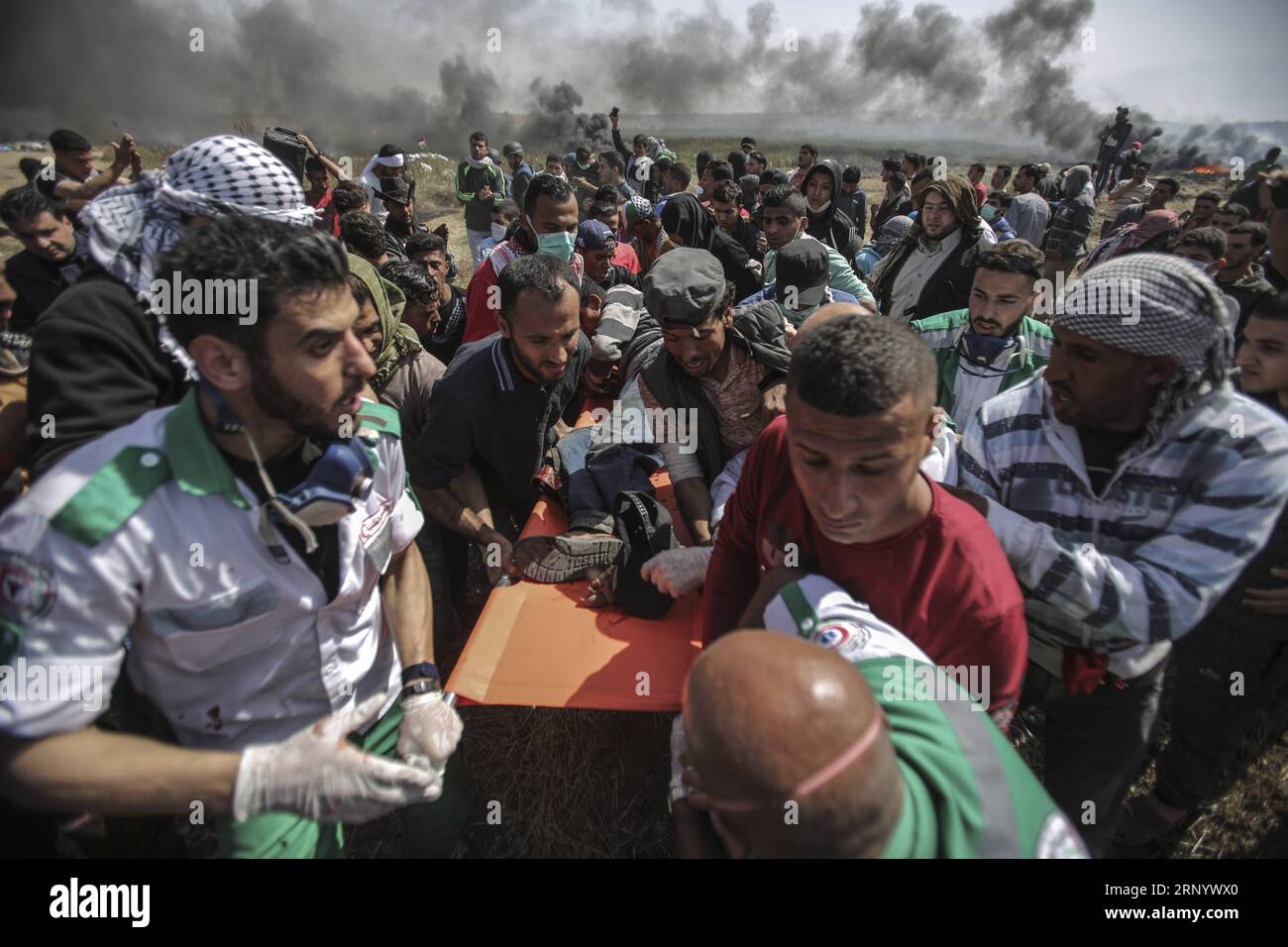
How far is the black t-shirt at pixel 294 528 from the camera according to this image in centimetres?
155

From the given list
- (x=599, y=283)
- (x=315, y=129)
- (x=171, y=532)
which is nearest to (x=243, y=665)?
(x=171, y=532)

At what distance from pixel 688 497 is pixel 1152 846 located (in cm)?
238

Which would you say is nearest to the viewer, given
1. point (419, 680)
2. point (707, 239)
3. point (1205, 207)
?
point (419, 680)

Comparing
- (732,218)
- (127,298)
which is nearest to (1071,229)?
(732,218)

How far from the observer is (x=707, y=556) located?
2.48 metres

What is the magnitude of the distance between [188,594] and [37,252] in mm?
3659

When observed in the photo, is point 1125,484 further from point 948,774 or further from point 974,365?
point 974,365

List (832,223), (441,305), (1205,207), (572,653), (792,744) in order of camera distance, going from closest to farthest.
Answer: (792,744)
(572,653)
(441,305)
(1205,207)
(832,223)

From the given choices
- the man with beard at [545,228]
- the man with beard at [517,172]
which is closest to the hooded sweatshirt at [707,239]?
the man with beard at [545,228]

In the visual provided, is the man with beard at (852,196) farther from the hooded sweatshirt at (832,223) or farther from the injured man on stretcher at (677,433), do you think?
the injured man on stretcher at (677,433)

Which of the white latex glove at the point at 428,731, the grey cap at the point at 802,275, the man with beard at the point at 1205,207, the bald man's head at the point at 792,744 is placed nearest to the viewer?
the bald man's head at the point at 792,744

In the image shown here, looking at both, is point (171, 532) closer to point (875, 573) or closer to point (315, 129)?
point (875, 573)

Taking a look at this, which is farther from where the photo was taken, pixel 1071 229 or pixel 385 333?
pixel 1071 229

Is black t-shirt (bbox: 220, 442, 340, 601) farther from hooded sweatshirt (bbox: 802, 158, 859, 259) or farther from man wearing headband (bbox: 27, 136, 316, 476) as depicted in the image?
hooded sweatshirt (bbox: 802, 158, 859, 259)
